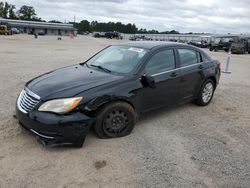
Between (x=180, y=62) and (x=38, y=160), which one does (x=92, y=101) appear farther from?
(x=180, y=62)

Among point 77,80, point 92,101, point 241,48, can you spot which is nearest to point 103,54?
point 77,80

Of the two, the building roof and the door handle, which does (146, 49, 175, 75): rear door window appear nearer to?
the door handle

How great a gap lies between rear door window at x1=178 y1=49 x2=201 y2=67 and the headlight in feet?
8.86

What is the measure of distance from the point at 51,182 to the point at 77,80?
5.81 ft

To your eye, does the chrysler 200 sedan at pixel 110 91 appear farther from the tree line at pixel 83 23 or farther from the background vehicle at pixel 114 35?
the tree line at pixel 83 23

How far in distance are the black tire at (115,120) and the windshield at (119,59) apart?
0.75 m

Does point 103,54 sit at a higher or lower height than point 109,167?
higher

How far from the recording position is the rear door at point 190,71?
605 centimetres

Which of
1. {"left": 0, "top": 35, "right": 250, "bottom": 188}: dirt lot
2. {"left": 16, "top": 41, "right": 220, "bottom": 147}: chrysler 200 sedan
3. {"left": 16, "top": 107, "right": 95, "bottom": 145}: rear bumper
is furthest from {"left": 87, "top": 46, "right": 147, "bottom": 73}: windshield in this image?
{"left": 16, "top": 107, "right": 95, "bottom": 145}: rear bumper

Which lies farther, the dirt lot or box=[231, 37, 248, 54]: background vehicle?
box=[231, 37, 248, 54]: background vehicle

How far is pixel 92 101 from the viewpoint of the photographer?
4410 millimetres

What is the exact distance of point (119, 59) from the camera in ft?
18.5

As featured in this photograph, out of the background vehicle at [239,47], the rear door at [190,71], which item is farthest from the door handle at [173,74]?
the background vehicle at [239,47]

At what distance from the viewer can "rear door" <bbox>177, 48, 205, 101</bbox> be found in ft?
19.9
